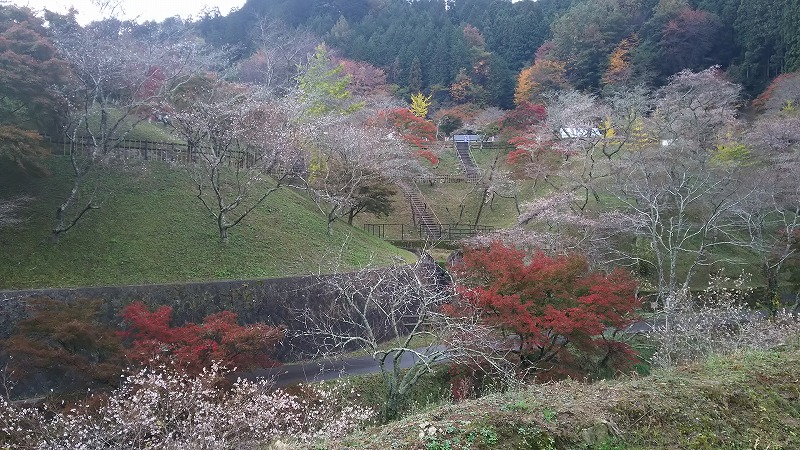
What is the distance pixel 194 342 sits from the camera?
1083cm

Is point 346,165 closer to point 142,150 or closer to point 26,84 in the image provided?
point 142,150

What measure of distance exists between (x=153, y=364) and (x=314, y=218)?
480 inches

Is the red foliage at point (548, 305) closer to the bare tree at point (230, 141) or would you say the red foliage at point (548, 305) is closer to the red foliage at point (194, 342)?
the red foliage at point (194, 342)

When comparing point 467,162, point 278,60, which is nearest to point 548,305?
point 467,162

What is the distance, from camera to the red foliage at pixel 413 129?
32.1 meters

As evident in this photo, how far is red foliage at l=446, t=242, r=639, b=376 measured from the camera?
1221 centimetres

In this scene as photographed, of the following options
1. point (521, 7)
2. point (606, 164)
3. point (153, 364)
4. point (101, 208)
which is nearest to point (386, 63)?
point (521, 7)

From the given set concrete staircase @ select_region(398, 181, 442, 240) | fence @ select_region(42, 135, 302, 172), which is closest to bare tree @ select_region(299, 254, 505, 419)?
fence @ select_region(42, 135, 302, 172)

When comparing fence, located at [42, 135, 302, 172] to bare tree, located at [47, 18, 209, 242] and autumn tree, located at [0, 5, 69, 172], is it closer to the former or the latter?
bare tree, located at [47, 18, 209, 242]

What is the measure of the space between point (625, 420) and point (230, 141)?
1544 cm

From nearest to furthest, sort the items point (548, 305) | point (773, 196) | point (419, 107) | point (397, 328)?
1. point (548, 305)
2. point (397, 328)
3. point (773, 196)
4. point (419, 107)

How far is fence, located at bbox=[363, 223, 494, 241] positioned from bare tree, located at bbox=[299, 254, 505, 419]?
746cm

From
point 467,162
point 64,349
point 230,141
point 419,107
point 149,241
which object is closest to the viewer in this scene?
point 64,349

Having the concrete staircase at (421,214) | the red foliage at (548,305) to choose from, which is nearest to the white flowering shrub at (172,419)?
the red foliage at (548,305)
